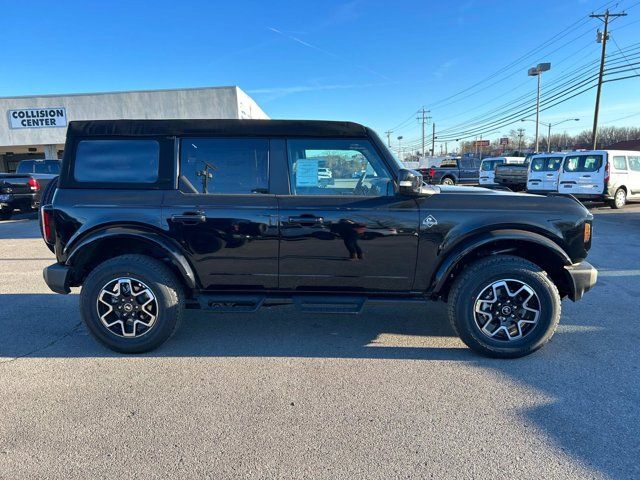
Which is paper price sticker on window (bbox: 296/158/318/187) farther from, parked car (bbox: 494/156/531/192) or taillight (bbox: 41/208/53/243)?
parked car (bbox: 494/156/531/192)

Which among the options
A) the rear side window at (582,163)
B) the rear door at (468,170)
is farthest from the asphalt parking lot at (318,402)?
the rear door at (468,170)

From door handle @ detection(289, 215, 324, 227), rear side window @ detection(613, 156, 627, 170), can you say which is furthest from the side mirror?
rear side window @ detection(613, 156, 627, 170)

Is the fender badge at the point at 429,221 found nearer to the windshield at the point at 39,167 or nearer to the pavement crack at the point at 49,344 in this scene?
the pavement crack at the point at 49,344

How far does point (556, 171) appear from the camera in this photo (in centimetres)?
1545

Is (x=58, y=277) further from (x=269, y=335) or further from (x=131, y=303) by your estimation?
(x=269, y=335)

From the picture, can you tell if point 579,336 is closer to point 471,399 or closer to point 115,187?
point 471,399

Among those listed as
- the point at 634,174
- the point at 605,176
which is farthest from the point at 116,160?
the point at 634,174

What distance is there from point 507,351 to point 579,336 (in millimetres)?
986

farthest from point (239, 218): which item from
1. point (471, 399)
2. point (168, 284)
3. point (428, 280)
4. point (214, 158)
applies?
point (471, 399)

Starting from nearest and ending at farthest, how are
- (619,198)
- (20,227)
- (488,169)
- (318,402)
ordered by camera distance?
(318,402), (20,227), (619,198), (488,169)

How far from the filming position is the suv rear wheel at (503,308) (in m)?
3.32

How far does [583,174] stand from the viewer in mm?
14336

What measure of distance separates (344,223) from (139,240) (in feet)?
5.64

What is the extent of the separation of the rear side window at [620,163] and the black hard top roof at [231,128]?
14.3 meters
